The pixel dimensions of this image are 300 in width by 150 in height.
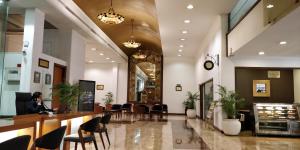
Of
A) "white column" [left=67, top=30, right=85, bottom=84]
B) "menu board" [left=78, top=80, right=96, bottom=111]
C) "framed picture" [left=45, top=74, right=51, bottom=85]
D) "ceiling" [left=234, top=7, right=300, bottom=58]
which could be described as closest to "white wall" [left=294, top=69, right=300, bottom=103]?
"ceiling" [left=234, top=7, right=300, bottom=58]

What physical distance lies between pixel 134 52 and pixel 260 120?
1174 cm

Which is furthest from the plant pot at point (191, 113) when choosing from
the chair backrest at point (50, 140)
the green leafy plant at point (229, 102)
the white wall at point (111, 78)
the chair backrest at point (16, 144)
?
the chair backrest at point (16, 144)

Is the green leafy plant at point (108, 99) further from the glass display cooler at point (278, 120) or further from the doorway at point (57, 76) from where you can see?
the glass display cooler at point (278, 120)

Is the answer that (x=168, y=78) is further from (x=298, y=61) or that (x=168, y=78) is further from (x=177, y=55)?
(x=298, y=61)

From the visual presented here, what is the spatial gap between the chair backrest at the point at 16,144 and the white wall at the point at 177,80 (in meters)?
15.6

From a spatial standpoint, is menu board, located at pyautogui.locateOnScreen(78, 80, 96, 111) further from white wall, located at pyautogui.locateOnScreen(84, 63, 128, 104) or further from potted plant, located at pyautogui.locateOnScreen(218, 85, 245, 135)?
white wall, located at pyautogui.locateOnScreen(84, 63, 128, 104)

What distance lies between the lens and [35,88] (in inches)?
305

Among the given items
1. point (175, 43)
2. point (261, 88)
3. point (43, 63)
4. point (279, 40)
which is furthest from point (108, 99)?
point (279, 40)

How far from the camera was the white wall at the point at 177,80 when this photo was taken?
17359 mm

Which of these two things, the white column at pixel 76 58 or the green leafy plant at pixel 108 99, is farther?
the green leafy plant at pixel 108 99

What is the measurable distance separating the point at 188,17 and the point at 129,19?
3.98 metres

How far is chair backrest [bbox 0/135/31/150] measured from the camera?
1.77 metres

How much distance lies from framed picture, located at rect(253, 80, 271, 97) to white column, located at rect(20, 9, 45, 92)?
796 centimetres

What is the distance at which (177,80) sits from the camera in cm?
1755
